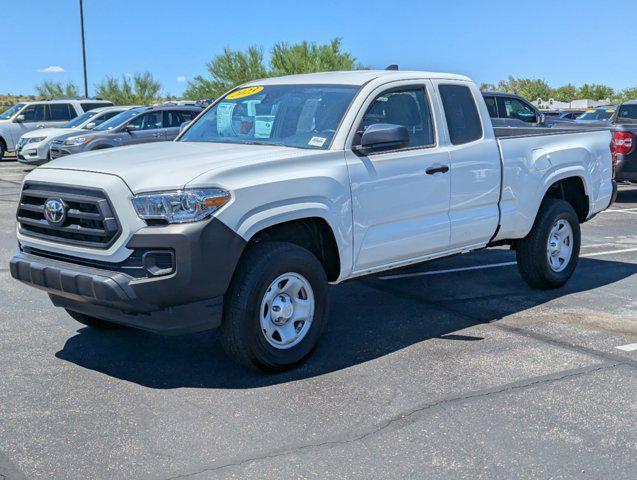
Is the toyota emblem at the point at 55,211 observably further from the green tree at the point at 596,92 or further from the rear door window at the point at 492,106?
the green tree at the point at 596,92

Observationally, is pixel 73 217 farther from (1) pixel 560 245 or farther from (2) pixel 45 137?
(2) pixel 45 137

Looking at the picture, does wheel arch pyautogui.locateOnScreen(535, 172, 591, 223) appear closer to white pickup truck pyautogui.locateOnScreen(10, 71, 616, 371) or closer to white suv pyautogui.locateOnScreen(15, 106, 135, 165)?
white pickup truck pyautogui.locateOnScreen(10, 71, 616, 371)

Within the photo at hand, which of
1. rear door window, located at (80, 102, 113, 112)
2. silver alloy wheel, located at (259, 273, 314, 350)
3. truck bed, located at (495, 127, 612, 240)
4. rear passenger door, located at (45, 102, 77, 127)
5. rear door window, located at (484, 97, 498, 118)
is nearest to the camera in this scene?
silver alloy wheel, located at (259, 273, 314, 350)

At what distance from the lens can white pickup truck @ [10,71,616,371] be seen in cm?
474

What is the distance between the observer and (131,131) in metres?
18.5

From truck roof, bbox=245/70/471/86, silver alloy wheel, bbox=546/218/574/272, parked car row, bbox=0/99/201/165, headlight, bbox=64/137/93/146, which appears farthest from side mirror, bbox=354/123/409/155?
headlight, bbox=64/137/93/146

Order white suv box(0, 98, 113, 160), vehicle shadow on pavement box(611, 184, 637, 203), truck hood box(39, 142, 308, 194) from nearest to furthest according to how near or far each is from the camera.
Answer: truck hood box(39, 142, 308, 194) → vehicle shadow on pavement box(611, 184, 637, 203) → white suv box(0, 98, 113, 160)

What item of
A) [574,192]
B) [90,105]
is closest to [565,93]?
[90,105]

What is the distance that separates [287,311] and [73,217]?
4.85 ft

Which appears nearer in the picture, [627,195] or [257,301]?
[257,301]

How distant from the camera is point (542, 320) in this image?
663cm

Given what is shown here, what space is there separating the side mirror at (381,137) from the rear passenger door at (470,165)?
0.85 metres

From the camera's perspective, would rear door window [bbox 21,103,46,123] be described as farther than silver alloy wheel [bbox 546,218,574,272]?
Yes

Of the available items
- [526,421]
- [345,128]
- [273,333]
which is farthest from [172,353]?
[526,421]
